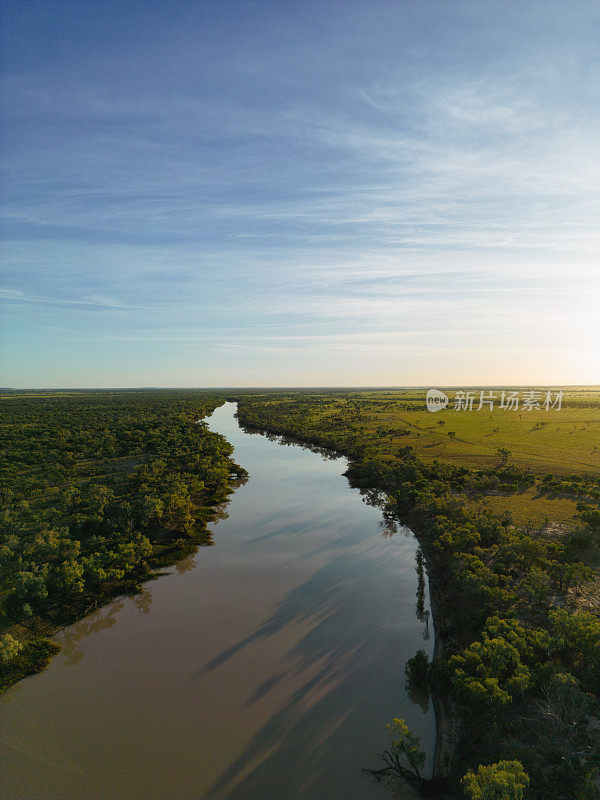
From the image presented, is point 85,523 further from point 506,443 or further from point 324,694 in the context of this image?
point 506,443

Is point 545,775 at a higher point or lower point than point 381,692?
higher

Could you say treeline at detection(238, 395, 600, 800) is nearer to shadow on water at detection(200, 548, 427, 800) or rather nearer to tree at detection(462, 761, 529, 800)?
tree at detection(462, 761, 529, 800)

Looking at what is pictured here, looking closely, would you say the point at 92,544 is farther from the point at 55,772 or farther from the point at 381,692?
the point at 381,692

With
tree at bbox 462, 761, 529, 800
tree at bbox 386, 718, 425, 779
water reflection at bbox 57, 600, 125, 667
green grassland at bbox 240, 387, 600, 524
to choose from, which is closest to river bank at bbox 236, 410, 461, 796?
tree at bbox 386, 718, 425, 779

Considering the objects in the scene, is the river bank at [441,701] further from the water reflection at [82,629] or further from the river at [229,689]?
the water reflection at [82,629]

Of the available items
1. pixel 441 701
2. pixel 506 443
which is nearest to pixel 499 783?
pixel 441 701

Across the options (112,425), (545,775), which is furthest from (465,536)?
(112,425)

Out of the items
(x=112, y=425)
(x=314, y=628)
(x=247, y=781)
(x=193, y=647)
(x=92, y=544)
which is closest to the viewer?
(x=247, y=781)
